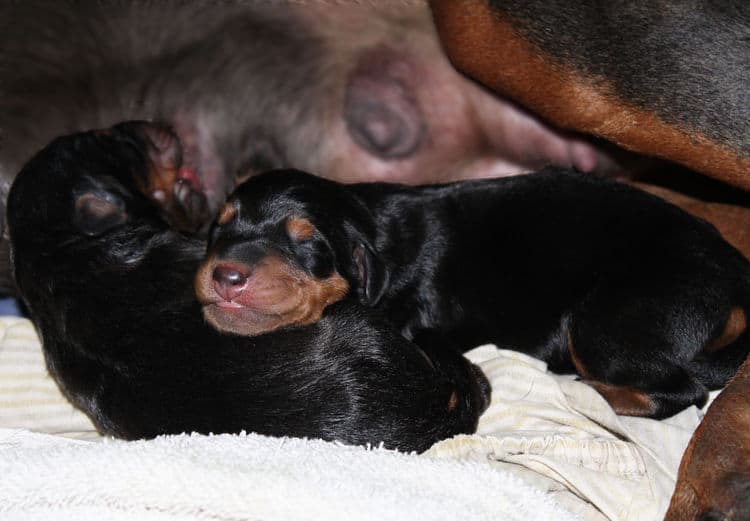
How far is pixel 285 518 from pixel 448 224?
1150mm

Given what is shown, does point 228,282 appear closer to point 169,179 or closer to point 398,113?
point 169,179

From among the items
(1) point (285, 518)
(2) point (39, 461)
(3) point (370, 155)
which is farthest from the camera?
(3) point (370, 155)

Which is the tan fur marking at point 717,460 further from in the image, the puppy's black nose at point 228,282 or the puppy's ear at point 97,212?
the puppy's ear at point 97,212

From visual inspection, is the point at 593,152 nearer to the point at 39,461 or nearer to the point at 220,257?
the point at 220,257

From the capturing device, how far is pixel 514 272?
8.73 feet

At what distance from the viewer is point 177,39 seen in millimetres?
3279

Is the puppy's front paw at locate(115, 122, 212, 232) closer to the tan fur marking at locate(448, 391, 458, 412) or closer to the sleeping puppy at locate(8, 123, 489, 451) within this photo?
the sleeping puppy at locate(8, 123, 489, 451)

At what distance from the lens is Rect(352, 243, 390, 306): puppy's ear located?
260cm

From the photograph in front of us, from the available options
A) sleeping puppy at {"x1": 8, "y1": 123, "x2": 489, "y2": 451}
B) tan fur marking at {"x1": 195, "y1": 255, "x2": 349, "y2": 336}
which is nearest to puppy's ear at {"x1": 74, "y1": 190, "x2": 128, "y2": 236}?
sleeping puppy at {"x1": 8, "y1": 123, "x2": 489, "y2": 451}

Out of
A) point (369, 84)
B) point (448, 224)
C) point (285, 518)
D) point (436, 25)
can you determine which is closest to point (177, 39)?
point (369, 84)

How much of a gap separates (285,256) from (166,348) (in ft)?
1.19

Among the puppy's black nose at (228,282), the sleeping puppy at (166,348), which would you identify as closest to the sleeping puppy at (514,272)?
the puppy's black nose at (228,282)

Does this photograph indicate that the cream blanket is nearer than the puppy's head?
Yes

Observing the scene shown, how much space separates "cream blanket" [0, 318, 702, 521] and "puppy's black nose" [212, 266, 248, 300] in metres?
0.35
